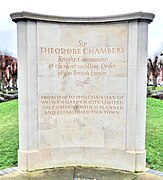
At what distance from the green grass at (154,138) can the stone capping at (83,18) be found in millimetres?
3906

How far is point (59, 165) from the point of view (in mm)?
7012

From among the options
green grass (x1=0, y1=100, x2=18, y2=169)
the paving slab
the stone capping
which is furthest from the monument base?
the stone capping

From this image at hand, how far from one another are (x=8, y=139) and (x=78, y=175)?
12.7ft

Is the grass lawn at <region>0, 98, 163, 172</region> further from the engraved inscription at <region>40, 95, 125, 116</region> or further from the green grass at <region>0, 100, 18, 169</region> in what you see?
the engraved inscription at <region>40, 95, 125, 116</region>

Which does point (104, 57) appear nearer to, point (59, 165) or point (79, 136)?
point (79, 136)

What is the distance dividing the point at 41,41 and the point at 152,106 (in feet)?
35.9

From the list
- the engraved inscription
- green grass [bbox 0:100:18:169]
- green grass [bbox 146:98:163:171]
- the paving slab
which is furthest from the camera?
green grass [bbox 0:100:18:169]

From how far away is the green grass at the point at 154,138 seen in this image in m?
7.45

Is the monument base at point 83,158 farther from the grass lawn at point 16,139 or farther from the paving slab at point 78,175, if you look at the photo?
the grass lawn at point 16,139

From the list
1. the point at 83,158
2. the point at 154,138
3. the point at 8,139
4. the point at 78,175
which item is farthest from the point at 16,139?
the point at 154,138

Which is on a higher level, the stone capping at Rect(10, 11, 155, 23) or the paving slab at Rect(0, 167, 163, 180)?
the stone capping at Rect(10, 11, 155, 23)

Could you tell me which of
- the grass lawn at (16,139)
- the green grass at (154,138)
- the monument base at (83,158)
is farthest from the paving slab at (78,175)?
the green grass at (154,138)

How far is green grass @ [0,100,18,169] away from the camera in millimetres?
7555

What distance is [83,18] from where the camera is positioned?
6.81 m
